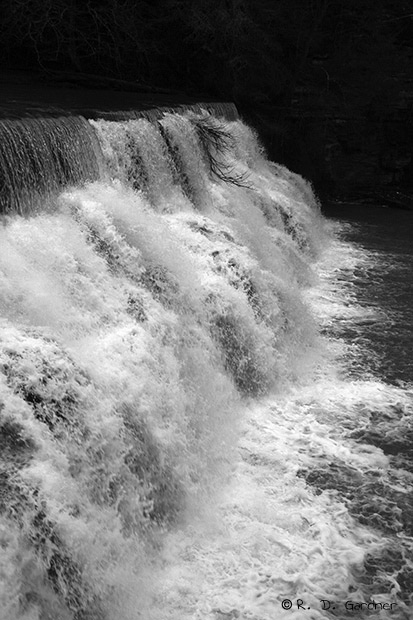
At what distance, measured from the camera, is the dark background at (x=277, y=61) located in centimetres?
1162

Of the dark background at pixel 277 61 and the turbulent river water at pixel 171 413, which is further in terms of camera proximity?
the dark background at pixel 277 61

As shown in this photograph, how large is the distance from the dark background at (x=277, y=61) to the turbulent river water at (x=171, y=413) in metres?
4.88

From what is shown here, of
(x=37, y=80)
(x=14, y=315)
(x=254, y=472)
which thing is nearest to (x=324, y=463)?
(x=254, y=472)

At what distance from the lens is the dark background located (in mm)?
11617

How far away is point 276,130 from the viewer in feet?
47.8

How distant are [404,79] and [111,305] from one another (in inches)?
545

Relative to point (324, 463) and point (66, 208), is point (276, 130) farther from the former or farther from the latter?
point (324, 463)

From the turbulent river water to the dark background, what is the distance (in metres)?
4.88
